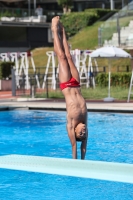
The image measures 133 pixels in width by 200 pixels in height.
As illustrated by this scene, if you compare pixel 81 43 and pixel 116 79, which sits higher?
pixel 81 43

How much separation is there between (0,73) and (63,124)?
1806 cm

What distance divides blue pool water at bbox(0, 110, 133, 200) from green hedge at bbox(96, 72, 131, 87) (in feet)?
33.1

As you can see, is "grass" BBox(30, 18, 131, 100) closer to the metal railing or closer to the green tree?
the metal railing

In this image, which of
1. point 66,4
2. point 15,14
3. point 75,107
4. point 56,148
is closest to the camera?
point 75,107

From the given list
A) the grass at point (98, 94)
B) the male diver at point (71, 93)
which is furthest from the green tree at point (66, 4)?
the male diver at point (71, 93)

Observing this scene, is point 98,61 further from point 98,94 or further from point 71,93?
point 71,93

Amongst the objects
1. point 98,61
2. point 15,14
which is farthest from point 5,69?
point 15,14

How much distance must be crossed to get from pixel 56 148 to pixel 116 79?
60.7 ft

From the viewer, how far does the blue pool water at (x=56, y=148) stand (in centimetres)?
954

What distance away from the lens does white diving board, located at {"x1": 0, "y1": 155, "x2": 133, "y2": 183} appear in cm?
835

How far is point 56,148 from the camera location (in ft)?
48.6

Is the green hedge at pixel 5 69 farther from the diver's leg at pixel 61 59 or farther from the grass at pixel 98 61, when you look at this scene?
the diver's leg at pixel 61 59

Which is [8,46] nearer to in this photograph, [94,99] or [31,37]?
[31,37]

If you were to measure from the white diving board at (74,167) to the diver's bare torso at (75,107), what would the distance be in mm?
786
